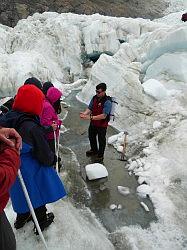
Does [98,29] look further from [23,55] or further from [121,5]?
[121,5]

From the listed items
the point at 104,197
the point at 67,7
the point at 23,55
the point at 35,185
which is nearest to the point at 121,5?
the point at 67,7

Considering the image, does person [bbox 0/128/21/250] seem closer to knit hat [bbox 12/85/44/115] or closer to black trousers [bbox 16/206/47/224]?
knit hat [bbox 12/85/44/115]

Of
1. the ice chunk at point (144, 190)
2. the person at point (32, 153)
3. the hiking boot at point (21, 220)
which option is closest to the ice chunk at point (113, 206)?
the ice chunk at point (144, 190)

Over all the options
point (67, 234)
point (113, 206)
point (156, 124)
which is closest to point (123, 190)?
point (113, 206)

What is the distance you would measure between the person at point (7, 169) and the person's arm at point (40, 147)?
0.84 m

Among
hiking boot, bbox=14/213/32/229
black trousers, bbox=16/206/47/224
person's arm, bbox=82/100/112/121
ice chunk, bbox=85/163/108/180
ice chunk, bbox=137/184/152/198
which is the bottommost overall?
ice chunk, bbox=137/184/152/198

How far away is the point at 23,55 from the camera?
12.2 meters

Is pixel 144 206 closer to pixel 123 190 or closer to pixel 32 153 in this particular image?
pixel 123 190

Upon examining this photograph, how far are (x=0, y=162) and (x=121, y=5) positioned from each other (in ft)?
89.4

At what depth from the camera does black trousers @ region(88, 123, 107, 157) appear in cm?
643

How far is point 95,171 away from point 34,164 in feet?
8.57

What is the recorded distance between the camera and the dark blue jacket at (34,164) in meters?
3.35

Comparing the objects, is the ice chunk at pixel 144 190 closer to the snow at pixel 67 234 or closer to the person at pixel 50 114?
the snow at pixel 67 234

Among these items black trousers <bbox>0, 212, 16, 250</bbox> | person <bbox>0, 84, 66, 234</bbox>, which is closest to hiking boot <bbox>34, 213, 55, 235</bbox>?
person <bbox>0, 84, 66, 234</bbox>
